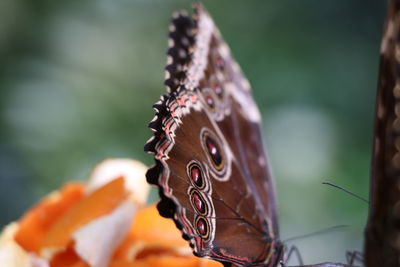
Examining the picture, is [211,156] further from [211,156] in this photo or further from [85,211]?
[85,211]

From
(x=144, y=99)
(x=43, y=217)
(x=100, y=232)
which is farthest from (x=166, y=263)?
(x=144, y=99)

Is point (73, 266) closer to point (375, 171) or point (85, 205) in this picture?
point (85, 205)

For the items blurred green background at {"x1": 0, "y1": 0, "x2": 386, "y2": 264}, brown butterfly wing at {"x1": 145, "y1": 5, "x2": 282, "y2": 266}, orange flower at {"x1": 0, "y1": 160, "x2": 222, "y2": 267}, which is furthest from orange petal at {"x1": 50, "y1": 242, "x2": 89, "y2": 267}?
blurred green background at {"x1": 0, "y1": 0, "x2": 386, "y2": 264}

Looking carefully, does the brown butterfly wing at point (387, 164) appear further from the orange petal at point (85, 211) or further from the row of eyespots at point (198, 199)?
the orange petal at point (85, 211)

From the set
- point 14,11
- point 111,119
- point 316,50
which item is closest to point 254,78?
point 316,50

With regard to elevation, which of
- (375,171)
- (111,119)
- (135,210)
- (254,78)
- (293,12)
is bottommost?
(375,171)

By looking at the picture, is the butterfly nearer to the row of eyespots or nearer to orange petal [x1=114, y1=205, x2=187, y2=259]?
the row of eyespots
